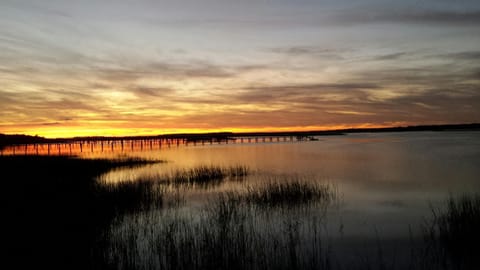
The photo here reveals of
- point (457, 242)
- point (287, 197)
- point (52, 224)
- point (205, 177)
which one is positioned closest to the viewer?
→ point (457, 242)

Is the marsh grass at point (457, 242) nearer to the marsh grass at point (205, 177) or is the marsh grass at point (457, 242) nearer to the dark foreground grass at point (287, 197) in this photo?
the dark foreground grass at point (287, 197)

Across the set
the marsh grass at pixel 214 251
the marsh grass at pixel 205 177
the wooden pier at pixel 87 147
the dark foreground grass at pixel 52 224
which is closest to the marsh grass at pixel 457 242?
the marsh grass at pixel 214 251

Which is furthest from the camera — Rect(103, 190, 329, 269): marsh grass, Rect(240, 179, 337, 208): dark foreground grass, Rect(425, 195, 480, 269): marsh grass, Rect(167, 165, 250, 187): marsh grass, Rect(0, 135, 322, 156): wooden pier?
Rect(0, 135, 322, 156): wooden pier

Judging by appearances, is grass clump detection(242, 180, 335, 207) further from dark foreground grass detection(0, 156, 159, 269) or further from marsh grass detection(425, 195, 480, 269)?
dark foreground grass detection(0, 156, 159, 269)

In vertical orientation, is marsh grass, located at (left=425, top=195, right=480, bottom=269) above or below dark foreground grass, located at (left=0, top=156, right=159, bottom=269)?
below

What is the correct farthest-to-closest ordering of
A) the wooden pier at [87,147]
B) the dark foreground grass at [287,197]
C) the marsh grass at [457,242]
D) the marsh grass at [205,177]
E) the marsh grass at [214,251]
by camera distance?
the wooden pier at [87,147] < the marsh grass at [205,177] < the dark foreground grass at [287,197] < the marsh grass at [457,242] < the marsh grass at [214,251]

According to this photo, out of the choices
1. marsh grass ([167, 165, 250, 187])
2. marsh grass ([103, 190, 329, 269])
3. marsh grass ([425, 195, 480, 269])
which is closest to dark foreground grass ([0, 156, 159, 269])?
marsh grass ([103, 190, 329, 269])

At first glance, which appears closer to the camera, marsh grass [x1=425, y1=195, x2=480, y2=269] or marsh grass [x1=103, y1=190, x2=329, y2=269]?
marsh grass [x1=103, y1=190, x2=329, y2=269]

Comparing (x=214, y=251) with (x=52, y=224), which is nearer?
(x=214, y=251)

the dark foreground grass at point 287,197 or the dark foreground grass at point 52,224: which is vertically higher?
the dark foreground grass at point 52,224

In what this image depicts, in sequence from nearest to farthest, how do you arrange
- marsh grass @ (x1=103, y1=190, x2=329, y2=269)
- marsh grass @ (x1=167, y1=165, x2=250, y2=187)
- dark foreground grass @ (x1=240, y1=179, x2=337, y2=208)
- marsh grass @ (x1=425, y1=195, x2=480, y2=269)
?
marsh grass @ (x1=103, y1=190, x2=329, y2=269), marsh grass @ (x1=425, y1=195, x2=480, y2=269), dark foreground grass @ (x1=240, y1=179, x2=337, y2=208), marsh grass @ (x1=167, y1=165, x2=250, y2=187)

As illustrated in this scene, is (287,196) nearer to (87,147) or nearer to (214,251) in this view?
(214,251)

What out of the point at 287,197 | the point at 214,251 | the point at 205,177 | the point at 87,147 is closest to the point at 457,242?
the point at 214,251

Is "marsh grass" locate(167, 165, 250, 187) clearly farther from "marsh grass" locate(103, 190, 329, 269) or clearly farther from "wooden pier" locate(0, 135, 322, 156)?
"wooden pier" locate(0, 135, 322, 156)
